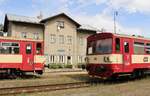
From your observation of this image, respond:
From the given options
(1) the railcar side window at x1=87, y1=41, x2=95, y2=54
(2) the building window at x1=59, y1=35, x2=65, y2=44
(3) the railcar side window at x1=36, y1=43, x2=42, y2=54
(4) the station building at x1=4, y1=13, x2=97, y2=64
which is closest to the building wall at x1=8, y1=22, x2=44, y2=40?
(4) the station building at x1=4, y1=13, x2=97, y2=64

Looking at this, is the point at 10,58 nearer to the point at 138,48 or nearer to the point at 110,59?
the point at 110,59

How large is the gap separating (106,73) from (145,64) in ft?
12.6

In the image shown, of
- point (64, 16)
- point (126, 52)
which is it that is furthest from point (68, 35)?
point (126, 52)

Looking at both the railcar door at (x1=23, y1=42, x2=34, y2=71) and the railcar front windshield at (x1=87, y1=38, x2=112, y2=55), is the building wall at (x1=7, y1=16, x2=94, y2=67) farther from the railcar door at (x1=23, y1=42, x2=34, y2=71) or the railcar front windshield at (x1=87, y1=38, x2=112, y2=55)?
the railcar front windshield at (x1=87, y1=38, x2=112, y2=55)

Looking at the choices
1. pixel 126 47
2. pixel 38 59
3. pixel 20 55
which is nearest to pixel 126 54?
pixel 126 47

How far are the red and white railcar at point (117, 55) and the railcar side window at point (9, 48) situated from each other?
540 centimetres

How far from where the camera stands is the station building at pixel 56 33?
155ft

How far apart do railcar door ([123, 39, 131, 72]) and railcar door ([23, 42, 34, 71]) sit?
7.31m

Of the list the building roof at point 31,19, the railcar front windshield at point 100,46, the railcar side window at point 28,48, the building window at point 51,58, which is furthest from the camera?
the building window at point 51,58

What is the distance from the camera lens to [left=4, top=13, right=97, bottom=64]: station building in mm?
47156

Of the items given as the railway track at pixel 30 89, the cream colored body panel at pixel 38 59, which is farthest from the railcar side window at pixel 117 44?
the cream colored body panel at pixel 38 59

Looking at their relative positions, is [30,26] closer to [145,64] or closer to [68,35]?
[68,35]

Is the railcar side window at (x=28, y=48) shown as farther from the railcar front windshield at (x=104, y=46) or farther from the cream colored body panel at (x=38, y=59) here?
the railcar front windshield at (x=104, y=46)

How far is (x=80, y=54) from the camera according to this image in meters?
53.4
